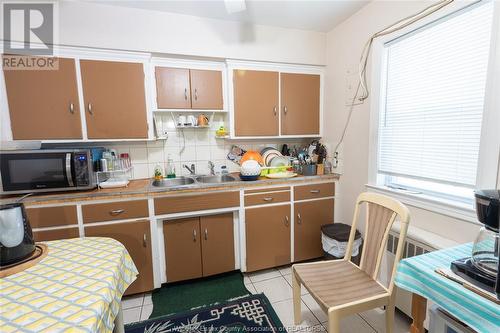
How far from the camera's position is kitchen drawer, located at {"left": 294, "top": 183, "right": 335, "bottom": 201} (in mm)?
2301

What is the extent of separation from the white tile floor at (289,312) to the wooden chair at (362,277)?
0.13 m

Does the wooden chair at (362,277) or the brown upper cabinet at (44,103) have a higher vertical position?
the brown upper cabinet at (44,103)

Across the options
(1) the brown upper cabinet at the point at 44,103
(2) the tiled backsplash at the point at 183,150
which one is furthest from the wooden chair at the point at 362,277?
(1) the brown upper cabinet at the point at 44,103

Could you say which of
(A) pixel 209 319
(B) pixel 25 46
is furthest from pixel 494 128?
(B) pixel 25 46

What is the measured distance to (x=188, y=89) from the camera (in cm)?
221

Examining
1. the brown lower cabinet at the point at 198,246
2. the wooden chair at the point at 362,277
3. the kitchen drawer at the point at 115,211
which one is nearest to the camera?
the wooden chair at the point at 362,277

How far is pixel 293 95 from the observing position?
8.20 ft

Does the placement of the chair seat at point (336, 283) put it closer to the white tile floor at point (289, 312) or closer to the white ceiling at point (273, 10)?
the white tile floor at point (289, 312)

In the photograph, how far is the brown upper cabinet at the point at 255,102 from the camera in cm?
231

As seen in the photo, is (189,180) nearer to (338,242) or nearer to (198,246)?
(198,246)

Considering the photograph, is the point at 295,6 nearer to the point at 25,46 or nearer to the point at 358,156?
the point at 358,156

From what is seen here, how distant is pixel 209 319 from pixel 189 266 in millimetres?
518

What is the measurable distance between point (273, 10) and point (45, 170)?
2.31 metres

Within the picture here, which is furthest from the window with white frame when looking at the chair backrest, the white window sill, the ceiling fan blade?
the ceiling fan blade
